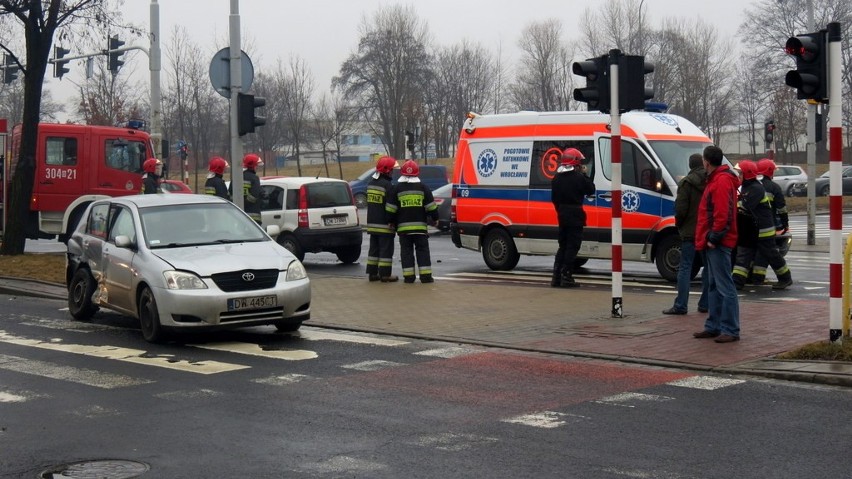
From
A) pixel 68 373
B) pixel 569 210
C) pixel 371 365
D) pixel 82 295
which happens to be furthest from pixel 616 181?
pixel 82 295

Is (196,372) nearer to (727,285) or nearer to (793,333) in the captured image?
(727,285)

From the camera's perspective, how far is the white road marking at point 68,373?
9.62 m

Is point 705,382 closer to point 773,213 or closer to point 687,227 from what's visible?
point 687,227

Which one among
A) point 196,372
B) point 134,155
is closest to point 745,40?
point 134,155

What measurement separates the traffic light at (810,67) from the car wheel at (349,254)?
12992 millimetres

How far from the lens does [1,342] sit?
12.3 metres

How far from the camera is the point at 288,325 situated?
12539 millimetres

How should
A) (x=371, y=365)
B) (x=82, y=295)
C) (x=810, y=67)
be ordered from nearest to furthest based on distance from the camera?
1. (x=810, y=67)
2. (x=371, y=365)
3. (x=82, y=295)

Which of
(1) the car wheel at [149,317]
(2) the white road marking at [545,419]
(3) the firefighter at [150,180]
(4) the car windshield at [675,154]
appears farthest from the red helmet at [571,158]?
(2) the white road marking at [545,419]

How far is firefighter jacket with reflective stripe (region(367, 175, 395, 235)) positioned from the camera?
17.6 metres

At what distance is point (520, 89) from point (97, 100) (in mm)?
27236

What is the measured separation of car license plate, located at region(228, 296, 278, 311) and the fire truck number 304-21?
14726 millimetres

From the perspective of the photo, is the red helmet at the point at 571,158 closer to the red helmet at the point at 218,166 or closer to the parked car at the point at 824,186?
the red helmet at the point at 218,166

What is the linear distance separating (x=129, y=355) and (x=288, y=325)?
1914 mm
